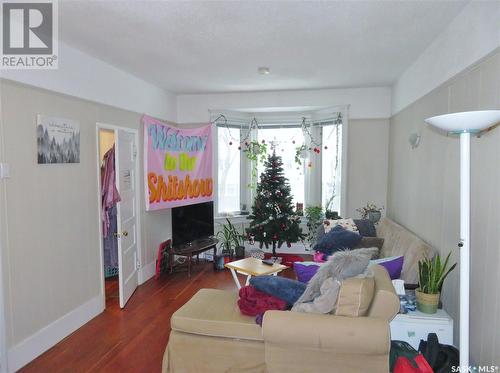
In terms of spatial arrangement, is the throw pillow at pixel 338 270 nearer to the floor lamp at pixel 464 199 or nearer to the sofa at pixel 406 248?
the floor lamp at pixel 464 199

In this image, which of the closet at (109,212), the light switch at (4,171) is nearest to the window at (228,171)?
the closet at (109,212)

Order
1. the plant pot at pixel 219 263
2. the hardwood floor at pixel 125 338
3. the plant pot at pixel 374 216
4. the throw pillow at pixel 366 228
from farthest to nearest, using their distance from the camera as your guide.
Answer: the plant pot at pixel 219 263 < the plant pot at pixel 374 216 < the throw pillow at pixel 366 228 < the hardwood floor at pixel 125 338

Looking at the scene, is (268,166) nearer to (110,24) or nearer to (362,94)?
(362,94)

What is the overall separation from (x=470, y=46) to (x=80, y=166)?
3.43 m

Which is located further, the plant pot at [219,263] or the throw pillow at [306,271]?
the plant pot at [219,263]

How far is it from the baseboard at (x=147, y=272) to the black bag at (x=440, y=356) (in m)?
3.50

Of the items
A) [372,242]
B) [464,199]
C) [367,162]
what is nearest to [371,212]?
[367,162]

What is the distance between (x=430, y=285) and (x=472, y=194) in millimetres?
718

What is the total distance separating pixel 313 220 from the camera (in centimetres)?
554

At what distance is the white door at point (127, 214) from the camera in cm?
384

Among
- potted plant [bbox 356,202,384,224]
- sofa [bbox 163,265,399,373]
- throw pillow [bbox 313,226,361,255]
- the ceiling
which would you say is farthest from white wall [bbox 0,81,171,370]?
potted plant [bbox 356,202,384,224]

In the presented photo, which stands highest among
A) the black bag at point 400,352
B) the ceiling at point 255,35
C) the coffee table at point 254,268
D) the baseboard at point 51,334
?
the ceiling at point 255,35

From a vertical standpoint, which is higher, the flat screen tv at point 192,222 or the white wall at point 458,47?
the white wall at point 458,47

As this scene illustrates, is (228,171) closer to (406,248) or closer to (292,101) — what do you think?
(292,101)
